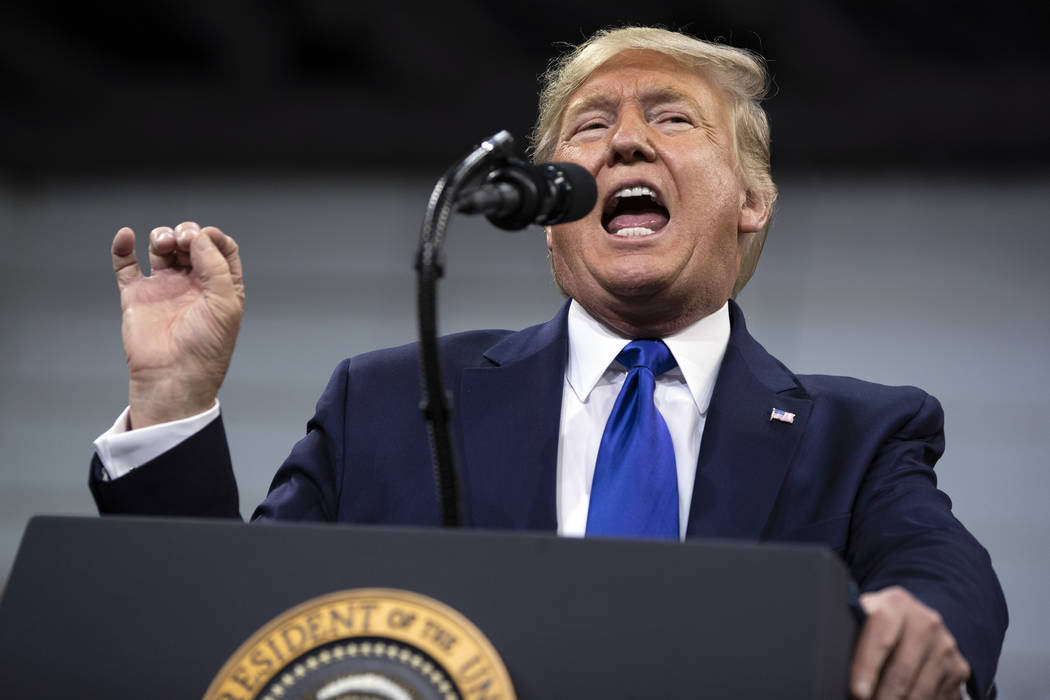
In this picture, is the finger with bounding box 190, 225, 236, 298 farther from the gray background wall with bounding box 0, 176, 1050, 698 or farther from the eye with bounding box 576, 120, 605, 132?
the gray background wall with bounding box 0, 176, 1050, 698

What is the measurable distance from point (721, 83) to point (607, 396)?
23.9 inches

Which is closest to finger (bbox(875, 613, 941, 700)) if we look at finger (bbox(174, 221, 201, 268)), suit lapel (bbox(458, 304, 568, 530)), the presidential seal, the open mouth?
the presidential seal

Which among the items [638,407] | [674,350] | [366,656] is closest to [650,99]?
[674,350]

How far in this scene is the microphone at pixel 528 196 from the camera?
102 centimetres

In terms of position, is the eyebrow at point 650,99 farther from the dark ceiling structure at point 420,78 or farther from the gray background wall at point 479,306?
the gray background wall at point 479,306

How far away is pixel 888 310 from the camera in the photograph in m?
3.48

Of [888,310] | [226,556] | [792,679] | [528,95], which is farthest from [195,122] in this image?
[792,679]

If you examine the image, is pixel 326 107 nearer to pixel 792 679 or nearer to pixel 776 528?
pixel 776 528

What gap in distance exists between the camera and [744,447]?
59.6 inches

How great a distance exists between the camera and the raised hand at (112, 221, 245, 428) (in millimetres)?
1231

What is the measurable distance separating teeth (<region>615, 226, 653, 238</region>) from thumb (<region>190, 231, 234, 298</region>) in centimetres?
68

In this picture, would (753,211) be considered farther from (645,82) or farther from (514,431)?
(514,431)

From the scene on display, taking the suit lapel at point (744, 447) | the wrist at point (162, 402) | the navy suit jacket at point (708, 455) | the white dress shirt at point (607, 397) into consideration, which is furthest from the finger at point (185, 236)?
the suit lapel at point (744, 447)

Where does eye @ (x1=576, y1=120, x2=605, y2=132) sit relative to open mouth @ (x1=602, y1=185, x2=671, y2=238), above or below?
above
